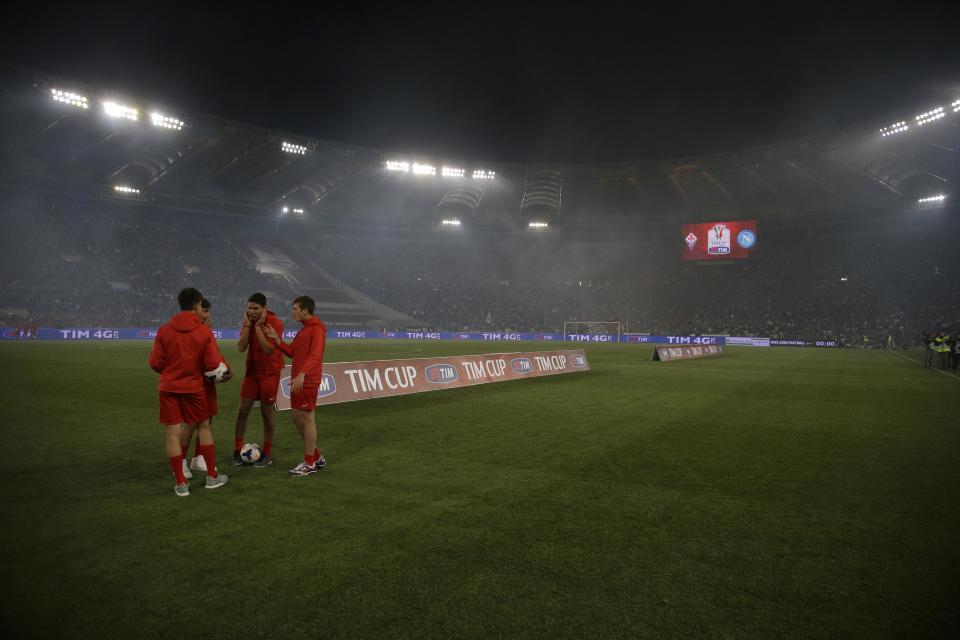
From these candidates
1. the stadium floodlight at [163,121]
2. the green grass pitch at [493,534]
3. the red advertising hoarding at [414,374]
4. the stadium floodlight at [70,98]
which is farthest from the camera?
the stadium floodlight at [163,121]

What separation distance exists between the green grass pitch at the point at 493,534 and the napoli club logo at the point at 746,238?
46078 mm

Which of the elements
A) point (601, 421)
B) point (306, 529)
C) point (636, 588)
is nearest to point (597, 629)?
point (636, 588)

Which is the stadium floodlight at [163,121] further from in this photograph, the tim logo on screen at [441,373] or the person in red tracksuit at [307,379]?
the person in red tracksuit at [307,379]

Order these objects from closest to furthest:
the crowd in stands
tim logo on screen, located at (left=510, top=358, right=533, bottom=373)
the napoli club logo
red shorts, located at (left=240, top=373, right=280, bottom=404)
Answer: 1. red shorts, located at (left=240, top=373, right=280, bottom=404)
2. tim logo on screen, located at (left=510, top=358, right=533, bottom=373)
3. the crowd in stands
4. the napoli club logo

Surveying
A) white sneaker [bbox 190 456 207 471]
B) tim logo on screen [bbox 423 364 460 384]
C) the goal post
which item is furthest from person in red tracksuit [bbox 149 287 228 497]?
the goal post

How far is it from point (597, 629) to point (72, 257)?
5891cm

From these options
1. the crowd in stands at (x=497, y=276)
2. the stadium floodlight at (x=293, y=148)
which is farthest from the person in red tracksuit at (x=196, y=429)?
the stadium floodlight at (x=293, y=148)

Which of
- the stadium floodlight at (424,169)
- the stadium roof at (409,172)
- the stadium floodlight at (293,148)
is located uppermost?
the stadium floodlight at (424,169)

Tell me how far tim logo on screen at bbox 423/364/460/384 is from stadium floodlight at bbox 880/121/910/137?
46.5 m

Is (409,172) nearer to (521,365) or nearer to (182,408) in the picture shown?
(521,365)

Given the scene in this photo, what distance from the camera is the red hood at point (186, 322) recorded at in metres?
5.51

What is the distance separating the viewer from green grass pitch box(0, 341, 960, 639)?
3.11m

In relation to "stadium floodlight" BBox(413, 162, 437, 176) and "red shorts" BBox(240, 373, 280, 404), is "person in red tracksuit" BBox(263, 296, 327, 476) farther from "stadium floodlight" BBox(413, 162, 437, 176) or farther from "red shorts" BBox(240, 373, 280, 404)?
"stadium floodlight" BBox(413, 162, 437, 176)

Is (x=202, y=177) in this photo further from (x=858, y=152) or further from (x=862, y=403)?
(x=858, y=152)
